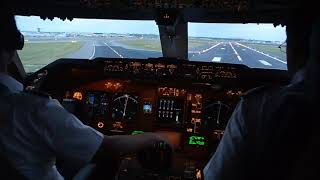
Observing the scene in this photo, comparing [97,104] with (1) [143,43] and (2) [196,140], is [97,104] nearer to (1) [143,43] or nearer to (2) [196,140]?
(2) [196,140]

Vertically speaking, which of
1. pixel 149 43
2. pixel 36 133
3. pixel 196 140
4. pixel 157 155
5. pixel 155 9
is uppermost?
pixel 155 9

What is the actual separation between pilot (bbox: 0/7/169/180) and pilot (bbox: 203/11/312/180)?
44 centimetres

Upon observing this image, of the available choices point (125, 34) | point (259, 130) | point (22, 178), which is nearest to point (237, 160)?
point (259, 130)

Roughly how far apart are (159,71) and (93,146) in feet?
7.12

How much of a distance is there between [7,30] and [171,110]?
7.75ft

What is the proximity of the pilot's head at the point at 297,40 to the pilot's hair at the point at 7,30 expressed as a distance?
97cm

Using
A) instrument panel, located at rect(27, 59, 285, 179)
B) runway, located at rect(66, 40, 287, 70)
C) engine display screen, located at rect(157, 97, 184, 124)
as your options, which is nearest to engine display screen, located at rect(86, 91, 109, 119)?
instrument panel, located at rect(27, 59, 285, 179)

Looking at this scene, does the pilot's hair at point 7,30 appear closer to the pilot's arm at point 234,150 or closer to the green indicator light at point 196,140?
the pilot's arm at point 234,150

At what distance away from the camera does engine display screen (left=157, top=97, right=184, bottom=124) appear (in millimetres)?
3925

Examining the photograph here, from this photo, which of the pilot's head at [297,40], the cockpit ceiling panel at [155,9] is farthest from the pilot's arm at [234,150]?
the cockpit ceiling panel at [155,9]

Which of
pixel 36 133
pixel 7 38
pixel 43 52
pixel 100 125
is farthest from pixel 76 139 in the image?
pixel 43 52

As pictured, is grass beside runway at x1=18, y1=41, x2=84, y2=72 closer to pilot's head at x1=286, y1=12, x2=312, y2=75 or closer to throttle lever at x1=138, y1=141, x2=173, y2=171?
throttle lever at x1=138, y1=141, x2=173, y2=171

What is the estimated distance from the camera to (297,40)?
1.27 metres

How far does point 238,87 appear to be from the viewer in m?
3.88
